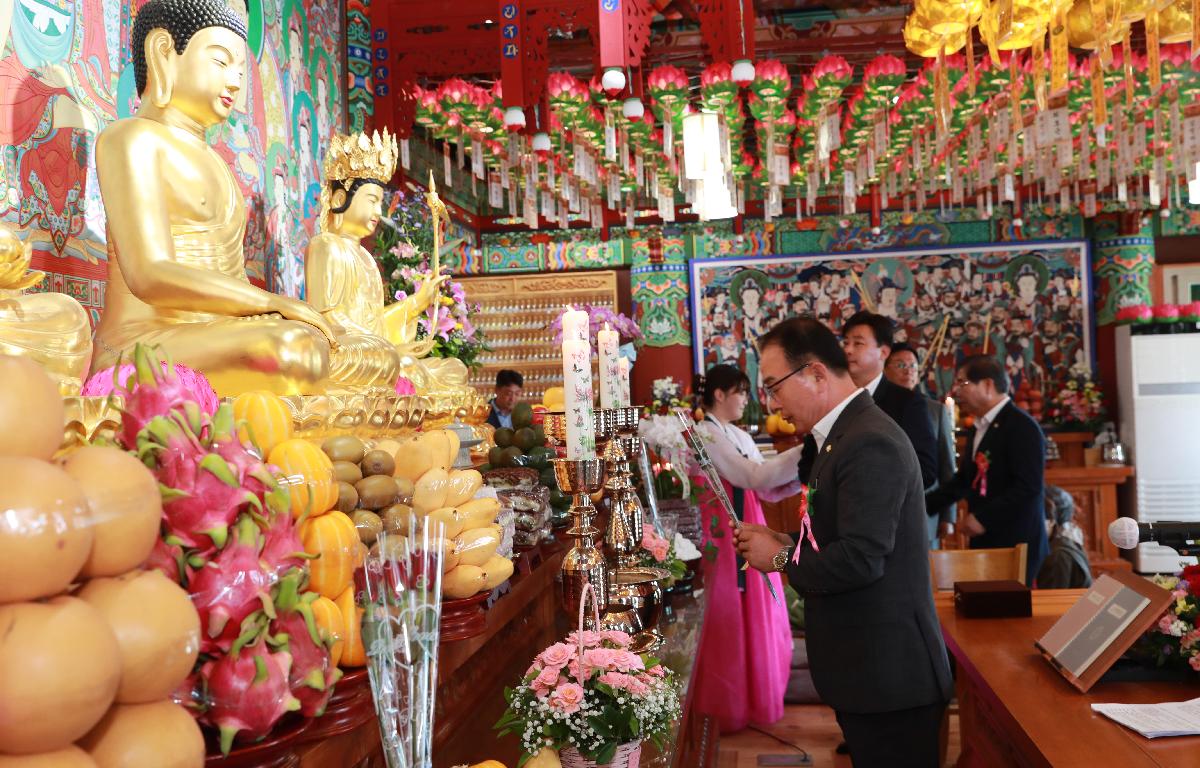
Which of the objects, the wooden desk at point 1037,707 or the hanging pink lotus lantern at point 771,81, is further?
the hanging pink lotus lantern at point 771,81

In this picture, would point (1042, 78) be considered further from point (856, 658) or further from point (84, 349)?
point (84, 349)

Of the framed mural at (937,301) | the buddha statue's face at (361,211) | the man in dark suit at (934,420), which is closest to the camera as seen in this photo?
the buddha statue's face at (361,211)

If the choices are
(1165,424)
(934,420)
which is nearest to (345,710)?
(934,420)

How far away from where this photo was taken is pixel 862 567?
2010 mm

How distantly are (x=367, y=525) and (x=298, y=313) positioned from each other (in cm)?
125

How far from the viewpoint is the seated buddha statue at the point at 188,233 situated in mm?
2117

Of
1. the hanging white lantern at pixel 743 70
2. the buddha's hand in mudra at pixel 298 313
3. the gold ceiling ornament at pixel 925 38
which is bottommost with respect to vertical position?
the buddha's hand in mudra at pixel 298 313

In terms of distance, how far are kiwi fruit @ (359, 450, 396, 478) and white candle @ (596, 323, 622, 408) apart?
0.84m

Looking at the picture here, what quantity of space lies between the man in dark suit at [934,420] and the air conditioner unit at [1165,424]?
145 inches

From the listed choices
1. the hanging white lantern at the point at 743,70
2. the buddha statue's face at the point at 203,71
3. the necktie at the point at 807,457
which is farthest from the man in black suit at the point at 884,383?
the buddha statue's face at the point at 203,71

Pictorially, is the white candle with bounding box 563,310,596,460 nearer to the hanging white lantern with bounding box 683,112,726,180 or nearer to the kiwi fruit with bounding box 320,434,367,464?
the kiwi fruit with bounding box 320,434,367,464

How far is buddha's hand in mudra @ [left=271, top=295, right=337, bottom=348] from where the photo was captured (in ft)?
7.56

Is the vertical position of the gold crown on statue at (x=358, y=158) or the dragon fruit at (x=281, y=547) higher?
the gold crown on statue at (x=358, y=158)

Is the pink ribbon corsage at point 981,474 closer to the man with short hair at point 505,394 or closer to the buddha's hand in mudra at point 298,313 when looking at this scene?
the buddha's hand in mudra at point 298,313
